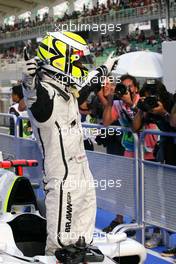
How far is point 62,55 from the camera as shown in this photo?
12.0ft

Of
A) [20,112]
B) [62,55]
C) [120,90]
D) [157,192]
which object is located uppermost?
[62,55]

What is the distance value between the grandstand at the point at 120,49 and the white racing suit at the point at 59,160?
1070 millimetres

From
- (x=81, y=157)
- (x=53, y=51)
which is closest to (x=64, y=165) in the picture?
(x=81, y=157)

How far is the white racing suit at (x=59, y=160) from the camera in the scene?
354 cm

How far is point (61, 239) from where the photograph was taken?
3.54 meters

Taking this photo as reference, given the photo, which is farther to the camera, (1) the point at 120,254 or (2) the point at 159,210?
(2) the point at 159,210

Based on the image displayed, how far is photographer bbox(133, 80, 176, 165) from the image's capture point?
15.2ft

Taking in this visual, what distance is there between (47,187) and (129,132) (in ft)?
5.95

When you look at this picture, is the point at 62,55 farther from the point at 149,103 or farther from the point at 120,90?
the point at 120,90

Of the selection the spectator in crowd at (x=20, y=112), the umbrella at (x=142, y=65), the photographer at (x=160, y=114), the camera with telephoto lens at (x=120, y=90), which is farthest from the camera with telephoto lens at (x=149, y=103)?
A: the spectator in crowd at (x=20, y=112)

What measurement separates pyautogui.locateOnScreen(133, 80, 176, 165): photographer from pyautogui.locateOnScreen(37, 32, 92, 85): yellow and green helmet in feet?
3.41

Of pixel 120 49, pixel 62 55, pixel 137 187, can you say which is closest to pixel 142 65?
pixel 137 187

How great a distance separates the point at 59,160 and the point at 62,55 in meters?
0.68

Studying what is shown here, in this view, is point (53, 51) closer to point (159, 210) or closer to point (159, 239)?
point (159, 210)
